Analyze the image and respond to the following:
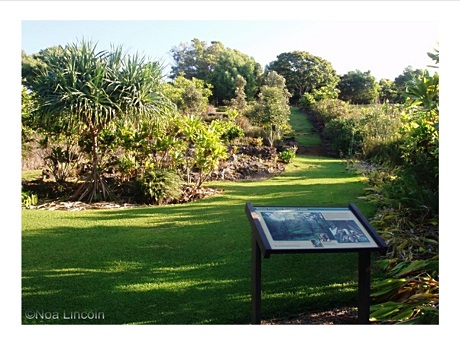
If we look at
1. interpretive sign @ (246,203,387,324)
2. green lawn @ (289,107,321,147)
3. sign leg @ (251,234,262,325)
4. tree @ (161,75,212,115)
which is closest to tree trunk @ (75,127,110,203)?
tree @ (161,75,212,115)

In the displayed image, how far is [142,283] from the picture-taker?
3570mm

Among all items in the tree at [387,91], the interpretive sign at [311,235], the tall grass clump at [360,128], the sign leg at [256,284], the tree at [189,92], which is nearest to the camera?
the interpretive sign at [311,235]

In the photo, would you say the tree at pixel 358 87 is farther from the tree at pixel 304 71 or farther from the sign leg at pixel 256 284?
the sign leg at pixel 256 284

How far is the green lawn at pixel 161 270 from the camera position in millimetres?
3238

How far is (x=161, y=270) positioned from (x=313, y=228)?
5.23ft

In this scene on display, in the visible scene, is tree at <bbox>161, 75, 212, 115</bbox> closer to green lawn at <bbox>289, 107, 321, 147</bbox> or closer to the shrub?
green lawn at <bbox>289, 107, 321, 147</bbox>

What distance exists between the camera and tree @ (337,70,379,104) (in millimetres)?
6926

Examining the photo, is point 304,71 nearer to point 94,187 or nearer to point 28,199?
point 94,187

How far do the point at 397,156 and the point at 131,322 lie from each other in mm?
5506

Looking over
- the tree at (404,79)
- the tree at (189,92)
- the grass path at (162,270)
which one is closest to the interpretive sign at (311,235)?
the grass path at (162,270)

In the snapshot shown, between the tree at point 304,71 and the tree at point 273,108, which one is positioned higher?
the tree at point 304,71
